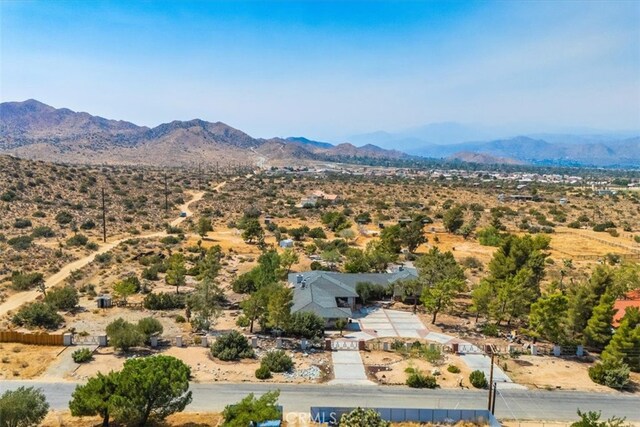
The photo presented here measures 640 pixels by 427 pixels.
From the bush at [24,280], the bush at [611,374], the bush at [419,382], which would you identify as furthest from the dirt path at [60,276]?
the bush at [611,374]

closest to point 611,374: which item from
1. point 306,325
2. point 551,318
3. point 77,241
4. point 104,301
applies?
point 551,318

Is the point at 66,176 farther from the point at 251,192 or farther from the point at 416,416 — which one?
the point at 416,416

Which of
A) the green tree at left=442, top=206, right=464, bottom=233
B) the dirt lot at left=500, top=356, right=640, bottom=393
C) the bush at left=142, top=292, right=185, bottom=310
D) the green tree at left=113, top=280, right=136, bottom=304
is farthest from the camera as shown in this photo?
the green tree at left=442, top=206, right=464, bottom=233

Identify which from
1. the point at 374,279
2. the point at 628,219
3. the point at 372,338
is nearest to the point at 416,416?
the point at 372,338

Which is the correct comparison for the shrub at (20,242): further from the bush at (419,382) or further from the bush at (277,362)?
the bush at (419,382)

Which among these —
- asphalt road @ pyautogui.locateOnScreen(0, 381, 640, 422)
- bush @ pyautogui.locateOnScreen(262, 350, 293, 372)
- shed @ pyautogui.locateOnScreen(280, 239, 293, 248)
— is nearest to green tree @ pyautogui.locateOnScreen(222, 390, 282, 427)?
asphalt road @ pyautogui.locateOnScreen(0, 381, 640, 422)

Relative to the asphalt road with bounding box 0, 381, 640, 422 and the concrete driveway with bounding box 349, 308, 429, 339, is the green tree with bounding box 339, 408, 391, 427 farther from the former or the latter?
the concrete driveway with bounding box 349, 308, 429, 339
